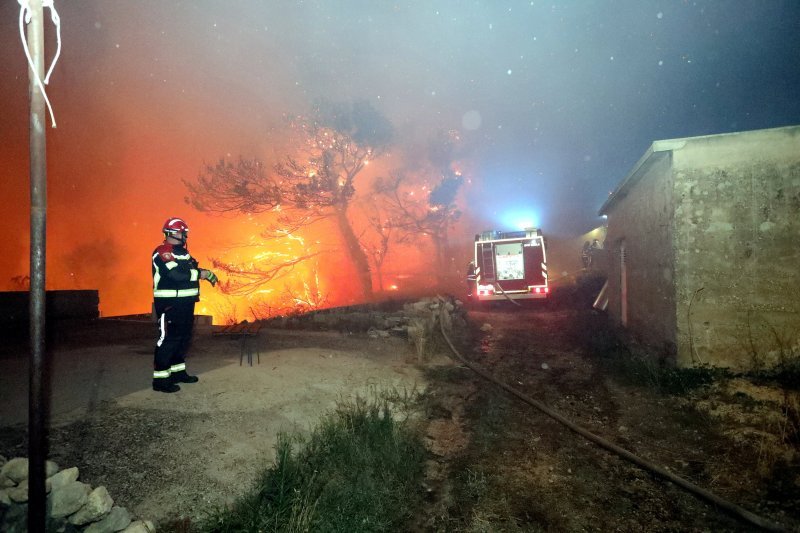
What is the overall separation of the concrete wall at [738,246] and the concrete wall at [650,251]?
259 mm

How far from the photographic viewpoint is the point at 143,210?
2702cm

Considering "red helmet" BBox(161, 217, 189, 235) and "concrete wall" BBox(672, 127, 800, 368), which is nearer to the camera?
"red helmet" BBox(161, 217, 189, 235)

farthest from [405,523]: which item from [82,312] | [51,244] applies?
[51,244]

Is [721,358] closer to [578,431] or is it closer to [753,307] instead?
[753,307]

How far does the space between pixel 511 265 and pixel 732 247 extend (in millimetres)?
8383

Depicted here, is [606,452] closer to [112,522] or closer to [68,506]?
[112,522]

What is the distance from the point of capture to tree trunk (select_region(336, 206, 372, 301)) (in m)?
20.7

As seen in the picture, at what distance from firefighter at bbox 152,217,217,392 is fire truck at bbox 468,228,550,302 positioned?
36.4 feet

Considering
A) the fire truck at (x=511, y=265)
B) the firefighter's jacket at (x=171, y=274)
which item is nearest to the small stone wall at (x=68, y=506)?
the firefighter's jacket at (x=171, y=274)

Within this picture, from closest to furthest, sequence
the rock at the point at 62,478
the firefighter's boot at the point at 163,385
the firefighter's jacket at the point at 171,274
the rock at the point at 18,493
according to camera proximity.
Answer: the rock at the point at 18,493 < the rock at the point at 62,478 < the firefighter's boot at the point at 163,385 < the firefighter's jacket at the point at 171,274

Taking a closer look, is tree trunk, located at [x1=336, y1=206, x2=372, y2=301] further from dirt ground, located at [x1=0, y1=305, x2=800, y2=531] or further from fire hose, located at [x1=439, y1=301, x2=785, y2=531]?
fire hose, located at [x1=439, y1=301, x2=785, y2=531]

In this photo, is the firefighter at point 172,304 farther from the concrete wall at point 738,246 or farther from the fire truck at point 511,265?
the fire truck at point 511,265

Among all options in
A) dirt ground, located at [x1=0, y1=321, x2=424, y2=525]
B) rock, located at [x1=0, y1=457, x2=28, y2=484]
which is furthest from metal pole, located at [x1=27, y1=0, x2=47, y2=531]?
dirt ground, located at [x1=0, y1=321, x2=424, y2=525]

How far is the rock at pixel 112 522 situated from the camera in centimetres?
263
